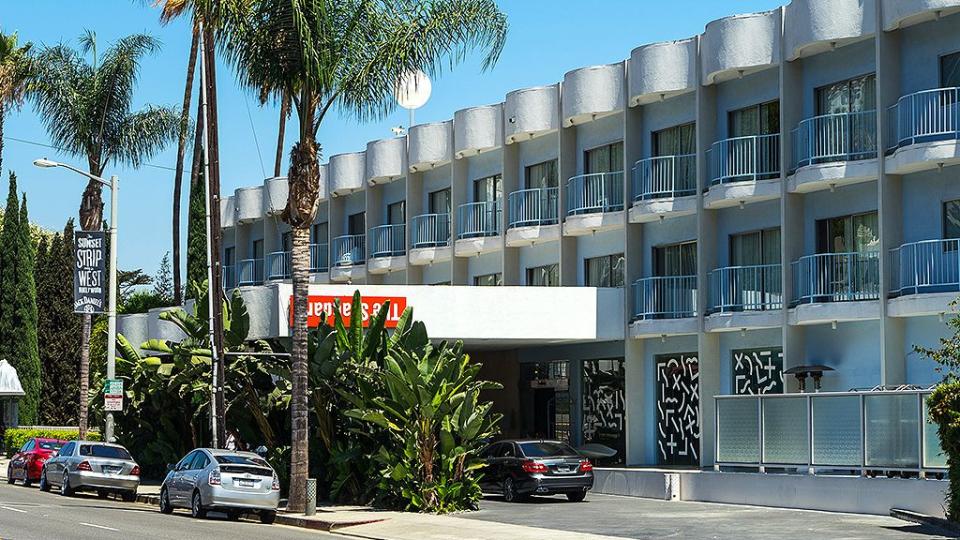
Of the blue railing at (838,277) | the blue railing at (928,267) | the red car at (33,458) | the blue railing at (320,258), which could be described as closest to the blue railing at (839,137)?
the blue railing at (838,277)

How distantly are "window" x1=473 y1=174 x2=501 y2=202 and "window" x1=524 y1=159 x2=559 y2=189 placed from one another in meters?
1.72

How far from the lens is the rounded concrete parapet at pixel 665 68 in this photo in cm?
3897

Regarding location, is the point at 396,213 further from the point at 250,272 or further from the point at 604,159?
the point at 604,159

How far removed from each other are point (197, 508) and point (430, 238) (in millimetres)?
21452

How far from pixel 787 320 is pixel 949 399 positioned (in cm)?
1131

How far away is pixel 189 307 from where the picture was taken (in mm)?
44906

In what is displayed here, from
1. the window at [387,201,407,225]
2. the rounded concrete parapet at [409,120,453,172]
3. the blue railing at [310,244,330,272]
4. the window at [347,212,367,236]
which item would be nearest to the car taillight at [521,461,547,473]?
the rounded concrete parapet at [409,120,453,172]

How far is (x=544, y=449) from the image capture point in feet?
115

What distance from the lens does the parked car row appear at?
30297 mm

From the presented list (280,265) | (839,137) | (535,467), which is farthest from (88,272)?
(839,137)

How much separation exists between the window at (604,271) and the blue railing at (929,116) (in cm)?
1159

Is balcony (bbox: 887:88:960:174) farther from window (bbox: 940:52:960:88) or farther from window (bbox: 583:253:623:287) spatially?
window (bbox: 583:253:623:287)

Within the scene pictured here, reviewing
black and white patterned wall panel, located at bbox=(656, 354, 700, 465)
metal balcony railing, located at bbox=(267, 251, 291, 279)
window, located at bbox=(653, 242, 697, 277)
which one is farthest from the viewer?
metal balcony railing, located at bbox=(267, 251, 291, 279)

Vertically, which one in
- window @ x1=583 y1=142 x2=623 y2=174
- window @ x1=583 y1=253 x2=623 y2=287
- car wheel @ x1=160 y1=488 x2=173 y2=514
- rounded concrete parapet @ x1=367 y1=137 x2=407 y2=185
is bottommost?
car wheel @ x1=160 y1=488 x2=173 y2=514
